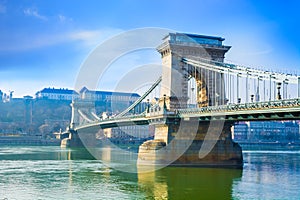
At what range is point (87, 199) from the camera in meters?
23.5

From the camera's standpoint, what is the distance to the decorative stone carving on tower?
40531 millimetres

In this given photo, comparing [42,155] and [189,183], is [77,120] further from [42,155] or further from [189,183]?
[189,183]

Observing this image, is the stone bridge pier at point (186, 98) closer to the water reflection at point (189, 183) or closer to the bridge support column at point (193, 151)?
the bridge support column at point (193, 151)

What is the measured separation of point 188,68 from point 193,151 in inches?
324

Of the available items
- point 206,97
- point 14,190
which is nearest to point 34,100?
point 206,97

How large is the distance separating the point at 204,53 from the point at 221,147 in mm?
9142

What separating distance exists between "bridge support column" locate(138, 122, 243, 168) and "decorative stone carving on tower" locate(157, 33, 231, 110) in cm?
297

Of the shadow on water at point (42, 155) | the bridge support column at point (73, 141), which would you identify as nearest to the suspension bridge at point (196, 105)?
the shadow on water at point (42, 155)

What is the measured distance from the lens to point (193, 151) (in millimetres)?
38062

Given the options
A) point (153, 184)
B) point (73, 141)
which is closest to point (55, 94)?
point (73, 141)

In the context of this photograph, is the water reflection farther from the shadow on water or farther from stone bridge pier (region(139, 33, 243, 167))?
the shadow on water

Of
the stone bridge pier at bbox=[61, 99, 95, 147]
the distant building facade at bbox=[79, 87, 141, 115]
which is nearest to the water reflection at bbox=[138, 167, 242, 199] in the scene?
the stone bridge pier at bbox=[61, 99, 95, 147]

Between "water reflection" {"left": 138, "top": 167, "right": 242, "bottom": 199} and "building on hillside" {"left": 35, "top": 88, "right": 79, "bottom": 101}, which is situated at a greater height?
"building on hillside" {"left": 35, "top": 88, "right": 79, "bottom": 101}

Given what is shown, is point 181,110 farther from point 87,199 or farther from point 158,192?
point 87,199
